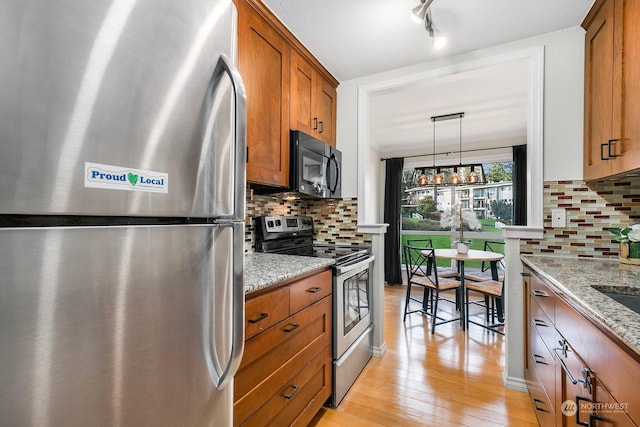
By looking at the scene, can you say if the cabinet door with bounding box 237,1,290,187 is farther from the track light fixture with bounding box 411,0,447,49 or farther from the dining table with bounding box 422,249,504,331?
the dining table with bounding box 422,249,504,331

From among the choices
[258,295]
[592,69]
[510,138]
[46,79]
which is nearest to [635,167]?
[592,69]

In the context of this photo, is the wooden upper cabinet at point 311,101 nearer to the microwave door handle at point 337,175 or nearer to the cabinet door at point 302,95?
the cabinet door at point 302,95

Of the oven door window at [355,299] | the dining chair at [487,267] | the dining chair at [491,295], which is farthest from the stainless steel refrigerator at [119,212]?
the dining chair at [487,267]

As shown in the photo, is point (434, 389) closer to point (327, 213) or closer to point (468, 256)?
point (327, 213)

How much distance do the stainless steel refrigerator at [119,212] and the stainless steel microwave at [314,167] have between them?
1.19 m

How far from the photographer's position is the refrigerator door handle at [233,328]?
0.76 metres

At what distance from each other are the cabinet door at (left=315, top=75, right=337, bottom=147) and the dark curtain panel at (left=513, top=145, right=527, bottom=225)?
3259 mm

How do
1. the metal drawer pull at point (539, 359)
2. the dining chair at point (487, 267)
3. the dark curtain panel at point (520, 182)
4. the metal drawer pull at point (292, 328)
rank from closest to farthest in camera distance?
1. the metal drawer pull at point (292, 328)
2. the metal drawer pull at point (539, 359)
3. the dining chair at point (487, 267)
4. the dark curtain panel at point (520, 182)

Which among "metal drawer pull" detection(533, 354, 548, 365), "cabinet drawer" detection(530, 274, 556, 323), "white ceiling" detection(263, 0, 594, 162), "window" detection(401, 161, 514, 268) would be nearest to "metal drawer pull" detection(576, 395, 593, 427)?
"cabinet drawer" detection(530, 274, 556, 323)

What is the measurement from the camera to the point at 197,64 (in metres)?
0.73

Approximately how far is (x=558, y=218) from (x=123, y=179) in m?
2.31

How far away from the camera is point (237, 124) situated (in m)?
0.82

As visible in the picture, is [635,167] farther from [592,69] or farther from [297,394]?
[297,394]

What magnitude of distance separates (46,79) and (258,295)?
0.88 meters
